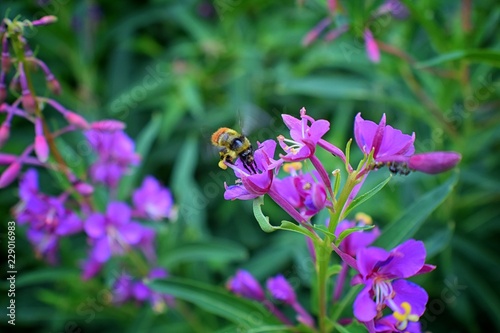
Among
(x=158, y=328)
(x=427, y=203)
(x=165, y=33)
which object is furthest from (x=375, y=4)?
(x=165, y=33)

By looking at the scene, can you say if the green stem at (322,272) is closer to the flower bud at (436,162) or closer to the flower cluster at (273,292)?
the flower cluster at (273,292)

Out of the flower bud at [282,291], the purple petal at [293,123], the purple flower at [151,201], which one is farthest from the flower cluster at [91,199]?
the purple petal at [293,123]

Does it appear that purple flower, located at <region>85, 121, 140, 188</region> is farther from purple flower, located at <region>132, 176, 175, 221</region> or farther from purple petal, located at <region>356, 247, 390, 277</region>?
purple petal, located at <region>356, 247, 390, 277</region>

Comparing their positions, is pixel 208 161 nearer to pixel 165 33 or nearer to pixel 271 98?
pixel 271 98

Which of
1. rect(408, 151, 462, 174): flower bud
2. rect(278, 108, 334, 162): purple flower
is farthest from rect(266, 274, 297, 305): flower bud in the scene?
rect(408, 151, 462, 174): flower bud

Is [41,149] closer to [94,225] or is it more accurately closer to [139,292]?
[94,225]

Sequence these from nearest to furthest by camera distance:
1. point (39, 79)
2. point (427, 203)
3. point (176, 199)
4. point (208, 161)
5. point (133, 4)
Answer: point (427, 203) → point (176, 199) → point (208, 161) → point (39, 79) → point (133, 4)
